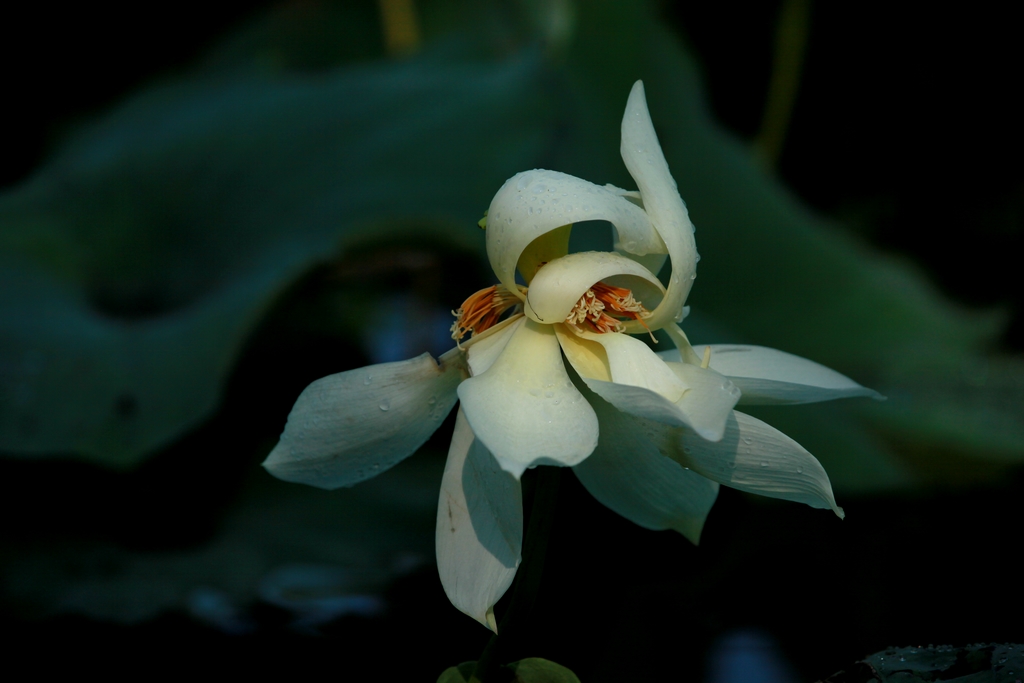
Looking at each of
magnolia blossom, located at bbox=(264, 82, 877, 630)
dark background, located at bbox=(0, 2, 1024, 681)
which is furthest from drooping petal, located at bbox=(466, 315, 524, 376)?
dark background, located at bbox=(0, 2, 1024, 681)

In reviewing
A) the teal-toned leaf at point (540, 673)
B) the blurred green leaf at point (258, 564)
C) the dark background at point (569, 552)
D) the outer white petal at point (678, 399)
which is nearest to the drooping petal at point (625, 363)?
the outer white petal at point (678, 399)

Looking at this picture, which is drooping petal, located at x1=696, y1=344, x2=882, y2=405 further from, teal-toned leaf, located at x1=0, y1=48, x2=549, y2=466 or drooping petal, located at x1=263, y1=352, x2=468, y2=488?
teal-toned leaf, located at x1=0, y1=48, x2=549, y2=466

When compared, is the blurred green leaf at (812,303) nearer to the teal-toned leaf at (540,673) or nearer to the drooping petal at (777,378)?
the drooping petal at (777,378)

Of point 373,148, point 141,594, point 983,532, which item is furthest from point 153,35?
point 983,532

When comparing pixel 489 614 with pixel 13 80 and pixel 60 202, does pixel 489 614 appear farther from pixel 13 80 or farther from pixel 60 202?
pixel 13 80

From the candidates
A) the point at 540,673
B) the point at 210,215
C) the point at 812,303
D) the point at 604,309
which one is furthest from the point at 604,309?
the point at 812,303
